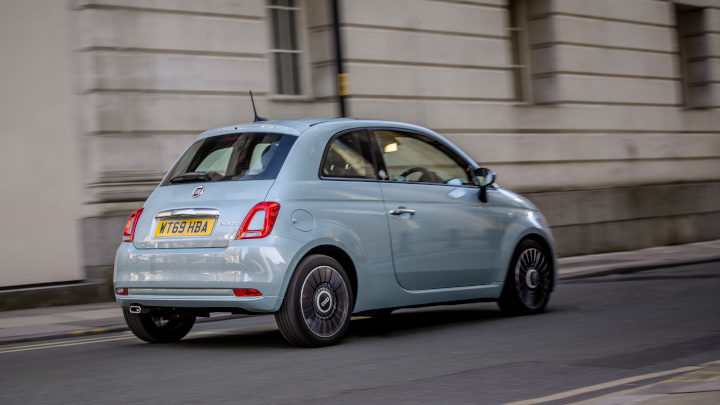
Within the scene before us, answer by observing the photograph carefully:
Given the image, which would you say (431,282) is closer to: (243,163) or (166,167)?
(243,163)

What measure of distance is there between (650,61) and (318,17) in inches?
320

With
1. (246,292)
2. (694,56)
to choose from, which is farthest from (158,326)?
(694,56)

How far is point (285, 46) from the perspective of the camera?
15320 millimetres

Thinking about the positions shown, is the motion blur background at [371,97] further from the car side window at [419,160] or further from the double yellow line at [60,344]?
the car side window at [419,160]

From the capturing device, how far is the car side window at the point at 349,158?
286 inches

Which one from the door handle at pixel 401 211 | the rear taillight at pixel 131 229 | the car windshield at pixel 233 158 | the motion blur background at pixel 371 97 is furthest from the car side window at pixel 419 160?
the motion blur background at pixel 371 97

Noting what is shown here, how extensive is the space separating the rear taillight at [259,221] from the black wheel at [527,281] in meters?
2.70

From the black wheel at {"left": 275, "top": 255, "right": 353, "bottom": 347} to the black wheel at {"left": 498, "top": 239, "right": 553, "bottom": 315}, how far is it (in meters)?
2.02

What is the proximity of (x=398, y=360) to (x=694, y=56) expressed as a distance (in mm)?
17545

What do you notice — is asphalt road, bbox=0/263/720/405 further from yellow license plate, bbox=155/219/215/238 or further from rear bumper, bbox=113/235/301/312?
yellow license plate, bbox=155/219/215/238

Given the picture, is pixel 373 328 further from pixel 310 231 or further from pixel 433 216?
pixel 310 231

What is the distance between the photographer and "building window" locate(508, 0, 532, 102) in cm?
1866

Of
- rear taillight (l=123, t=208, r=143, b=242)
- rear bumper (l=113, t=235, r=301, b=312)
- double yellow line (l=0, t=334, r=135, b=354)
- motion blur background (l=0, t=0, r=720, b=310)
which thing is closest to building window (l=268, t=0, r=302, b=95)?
motion blur background (l=0, t=0, r=720, b=310)

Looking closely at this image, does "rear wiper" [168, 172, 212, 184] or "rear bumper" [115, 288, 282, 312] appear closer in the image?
"rear bumper" [115, 288, 282, 312]
